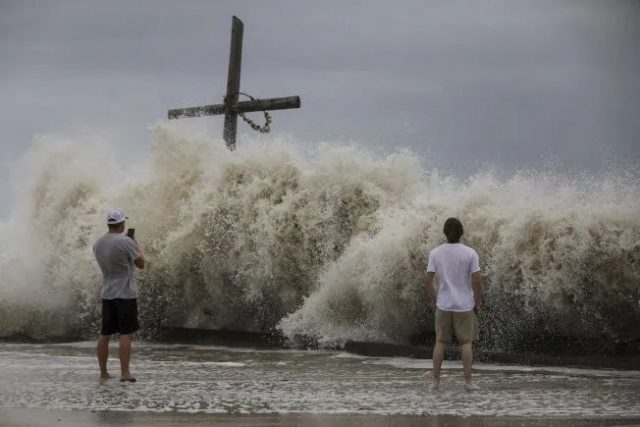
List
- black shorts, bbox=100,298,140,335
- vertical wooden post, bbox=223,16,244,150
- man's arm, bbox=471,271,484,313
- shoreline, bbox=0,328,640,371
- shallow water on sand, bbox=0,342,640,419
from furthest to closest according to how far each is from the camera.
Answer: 1. vertical wooden post, bbox=223,16,244,150
2. shoreline, bbox=0,328,640,371
3. black shorts, bbox=100,298,140,335
4. man's arm, bbox=471,271,484,313
5. shallow water on sand, bbox=0,342,640,419

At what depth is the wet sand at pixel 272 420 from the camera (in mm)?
7207

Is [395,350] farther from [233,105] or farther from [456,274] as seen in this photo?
[233,105]

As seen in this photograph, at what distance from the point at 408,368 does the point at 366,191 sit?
594 centimetres

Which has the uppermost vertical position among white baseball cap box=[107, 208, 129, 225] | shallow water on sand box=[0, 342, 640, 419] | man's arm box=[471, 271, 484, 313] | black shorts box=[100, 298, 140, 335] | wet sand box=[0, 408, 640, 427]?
white baseball cap box=[107, 208, 129, 225]

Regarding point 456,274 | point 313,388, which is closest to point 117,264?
point 313,388

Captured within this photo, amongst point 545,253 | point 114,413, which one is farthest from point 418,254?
point 114,413

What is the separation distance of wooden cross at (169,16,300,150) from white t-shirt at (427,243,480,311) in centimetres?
1116

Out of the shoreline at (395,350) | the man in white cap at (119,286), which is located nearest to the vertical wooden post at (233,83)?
the shoreline at (395,350)

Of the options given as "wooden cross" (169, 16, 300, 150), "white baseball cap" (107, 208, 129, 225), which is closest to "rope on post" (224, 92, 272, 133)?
"wooden cross" (169, 16, 300, 150)

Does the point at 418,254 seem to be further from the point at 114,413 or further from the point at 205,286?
the point at 114,413

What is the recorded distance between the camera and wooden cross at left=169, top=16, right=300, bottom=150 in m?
20.6

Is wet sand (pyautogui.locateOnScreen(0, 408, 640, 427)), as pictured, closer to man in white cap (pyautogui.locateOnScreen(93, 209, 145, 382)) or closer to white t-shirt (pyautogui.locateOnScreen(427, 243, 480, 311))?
white t-shirt (pyautogui.locateOnScreen(427, 243, 480, 311))

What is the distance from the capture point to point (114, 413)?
309 inches

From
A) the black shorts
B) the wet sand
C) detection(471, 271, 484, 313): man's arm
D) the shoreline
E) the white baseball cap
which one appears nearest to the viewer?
the wet sand
